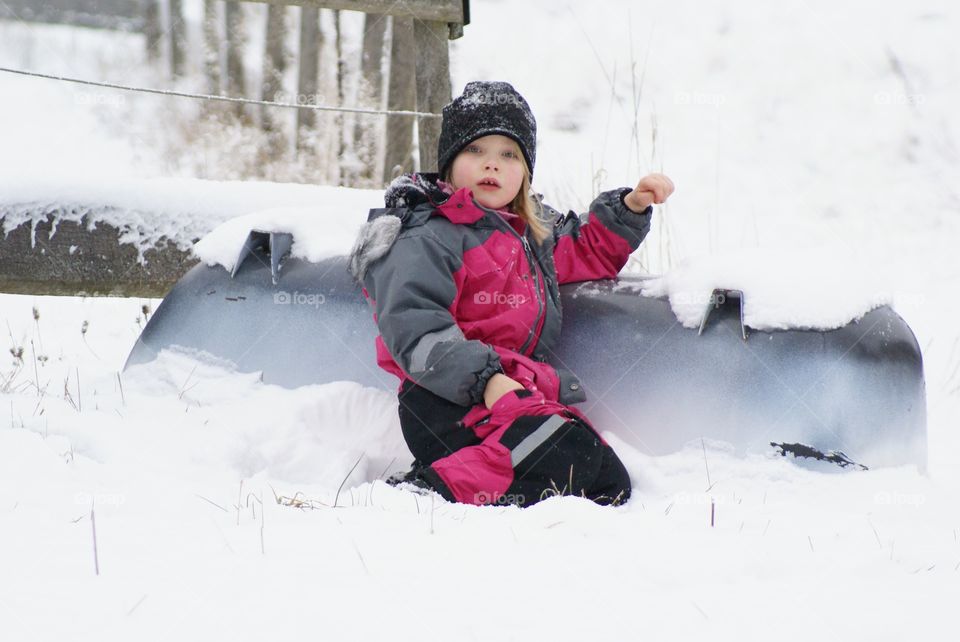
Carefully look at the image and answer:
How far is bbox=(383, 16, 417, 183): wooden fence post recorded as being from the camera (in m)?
7.01

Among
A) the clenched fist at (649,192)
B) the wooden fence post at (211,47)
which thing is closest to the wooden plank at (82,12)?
the wooden fence post at (211,47)

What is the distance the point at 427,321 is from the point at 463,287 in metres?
0.22

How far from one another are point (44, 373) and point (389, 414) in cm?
143

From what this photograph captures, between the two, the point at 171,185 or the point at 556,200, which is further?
the point at 556,200

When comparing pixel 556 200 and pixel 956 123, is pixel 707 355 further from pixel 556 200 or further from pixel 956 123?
pixel 956 123

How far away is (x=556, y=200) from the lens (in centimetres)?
508

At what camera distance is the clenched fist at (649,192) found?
2508 millimetres

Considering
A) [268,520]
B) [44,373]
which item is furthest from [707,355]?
[44,373]

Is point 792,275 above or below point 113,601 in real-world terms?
above

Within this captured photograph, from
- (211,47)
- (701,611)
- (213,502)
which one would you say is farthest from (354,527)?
(211,47)

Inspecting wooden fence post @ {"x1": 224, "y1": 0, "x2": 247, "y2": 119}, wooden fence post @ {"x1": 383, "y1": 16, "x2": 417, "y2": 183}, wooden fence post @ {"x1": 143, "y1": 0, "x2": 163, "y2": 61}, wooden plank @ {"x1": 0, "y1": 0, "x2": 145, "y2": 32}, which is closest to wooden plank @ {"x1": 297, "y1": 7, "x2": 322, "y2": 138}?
wooden fence post @ {"x1": 224, "y1": 0, "x2": 247, "y2": 119}

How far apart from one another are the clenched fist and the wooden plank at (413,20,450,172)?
152cm

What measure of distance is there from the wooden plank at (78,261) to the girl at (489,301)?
42.8 inches

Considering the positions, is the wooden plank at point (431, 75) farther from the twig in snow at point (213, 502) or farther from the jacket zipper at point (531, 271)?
the twig in snow at point (213, 502)
